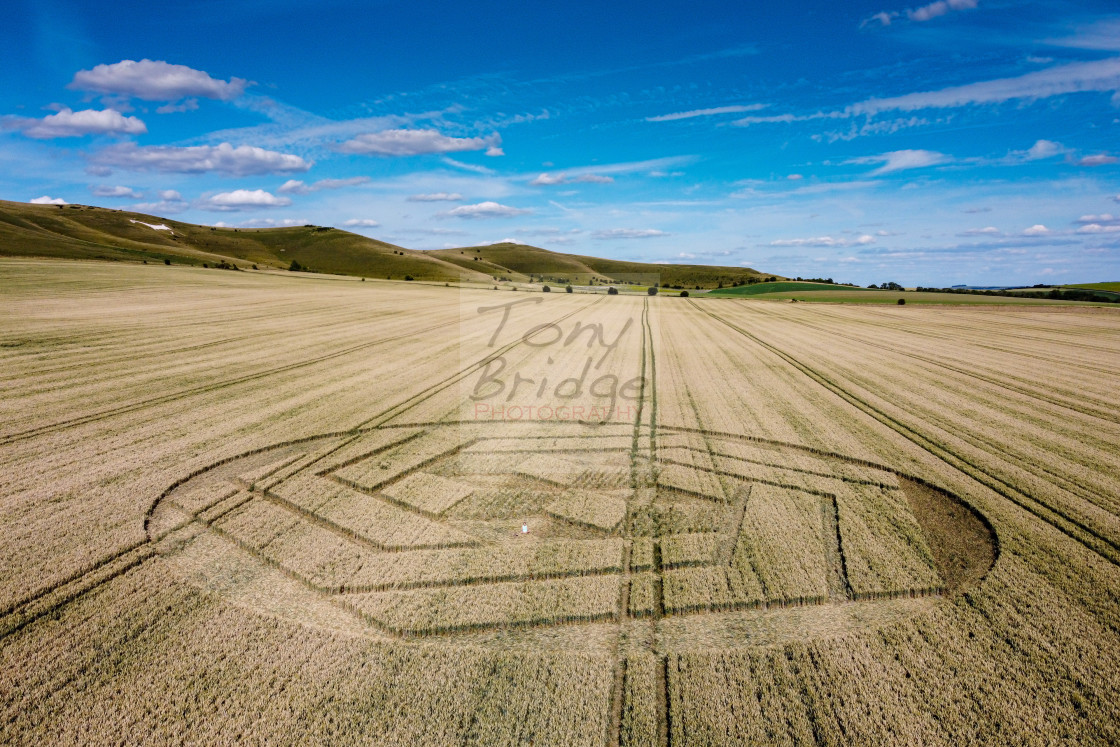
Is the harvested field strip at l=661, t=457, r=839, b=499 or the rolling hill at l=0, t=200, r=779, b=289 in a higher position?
the rolling hill at l=0, t=200, r=779, b=289

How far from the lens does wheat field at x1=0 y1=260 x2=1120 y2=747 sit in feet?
14.0

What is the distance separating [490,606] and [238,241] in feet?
602

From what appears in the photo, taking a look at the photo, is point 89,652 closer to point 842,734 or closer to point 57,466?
point 57,466

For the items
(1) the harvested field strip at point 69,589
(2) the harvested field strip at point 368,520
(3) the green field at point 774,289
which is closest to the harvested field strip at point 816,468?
(2) the harvested field strip at point 368,520

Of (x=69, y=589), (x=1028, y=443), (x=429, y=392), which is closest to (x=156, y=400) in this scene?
(x=429, y=392)

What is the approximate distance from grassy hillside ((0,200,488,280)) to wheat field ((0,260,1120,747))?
282 ft

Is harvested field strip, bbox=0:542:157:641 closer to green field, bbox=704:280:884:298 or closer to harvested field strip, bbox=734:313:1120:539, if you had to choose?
harvested field strip, bbox=734:313:1120:539

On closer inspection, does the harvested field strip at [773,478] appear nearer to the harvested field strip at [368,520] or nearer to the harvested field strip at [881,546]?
the harvested field strip at [881,546]

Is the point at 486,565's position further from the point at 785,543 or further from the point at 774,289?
the point at 774,289

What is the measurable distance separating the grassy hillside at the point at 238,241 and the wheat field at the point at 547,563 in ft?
282

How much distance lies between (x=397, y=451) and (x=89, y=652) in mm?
5587

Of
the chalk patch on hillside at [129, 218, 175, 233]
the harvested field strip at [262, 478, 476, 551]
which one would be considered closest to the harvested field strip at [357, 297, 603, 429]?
the harvested field strip at [262, 478, 476, 551]

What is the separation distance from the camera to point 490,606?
221 inches

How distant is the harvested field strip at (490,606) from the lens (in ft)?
17.5
